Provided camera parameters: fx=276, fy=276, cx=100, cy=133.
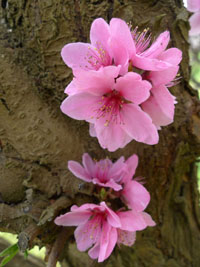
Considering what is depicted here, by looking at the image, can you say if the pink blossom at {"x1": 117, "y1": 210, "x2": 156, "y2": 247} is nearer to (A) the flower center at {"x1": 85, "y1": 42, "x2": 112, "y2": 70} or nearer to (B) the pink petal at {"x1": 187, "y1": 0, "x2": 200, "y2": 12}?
(A) the flower center at {"x1": 85, "y1": 42, "x2": 112, "y2": 70}

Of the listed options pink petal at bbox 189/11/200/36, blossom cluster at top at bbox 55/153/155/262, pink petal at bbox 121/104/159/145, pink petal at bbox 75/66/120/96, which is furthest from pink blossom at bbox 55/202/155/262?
pink petal at bbox 189/11/200/36

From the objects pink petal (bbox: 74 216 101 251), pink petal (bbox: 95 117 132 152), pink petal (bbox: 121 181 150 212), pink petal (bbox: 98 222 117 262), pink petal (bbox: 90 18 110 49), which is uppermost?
pink petal (bbox: 90 18 110 49)

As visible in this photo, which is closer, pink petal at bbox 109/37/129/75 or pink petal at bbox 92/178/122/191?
pink petal at bbox 109/37/129/75

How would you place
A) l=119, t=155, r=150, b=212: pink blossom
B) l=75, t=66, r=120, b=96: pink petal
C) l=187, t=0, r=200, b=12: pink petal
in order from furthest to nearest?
l=187, t=0, r=200, b=12: pink petal, l=119, t=155, r=150, b=212: pink blossom, l=75, t=66, r=120, b=96: pink petal

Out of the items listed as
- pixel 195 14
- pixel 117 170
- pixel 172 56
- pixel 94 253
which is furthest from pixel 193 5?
pixel 94 253

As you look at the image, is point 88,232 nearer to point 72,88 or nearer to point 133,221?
point 133,221

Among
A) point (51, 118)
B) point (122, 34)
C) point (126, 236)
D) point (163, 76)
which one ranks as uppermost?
point (122, 34)

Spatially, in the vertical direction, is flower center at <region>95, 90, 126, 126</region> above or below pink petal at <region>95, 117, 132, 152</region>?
above

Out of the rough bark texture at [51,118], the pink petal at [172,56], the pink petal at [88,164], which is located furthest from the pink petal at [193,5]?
the pink petal at [88,164]
